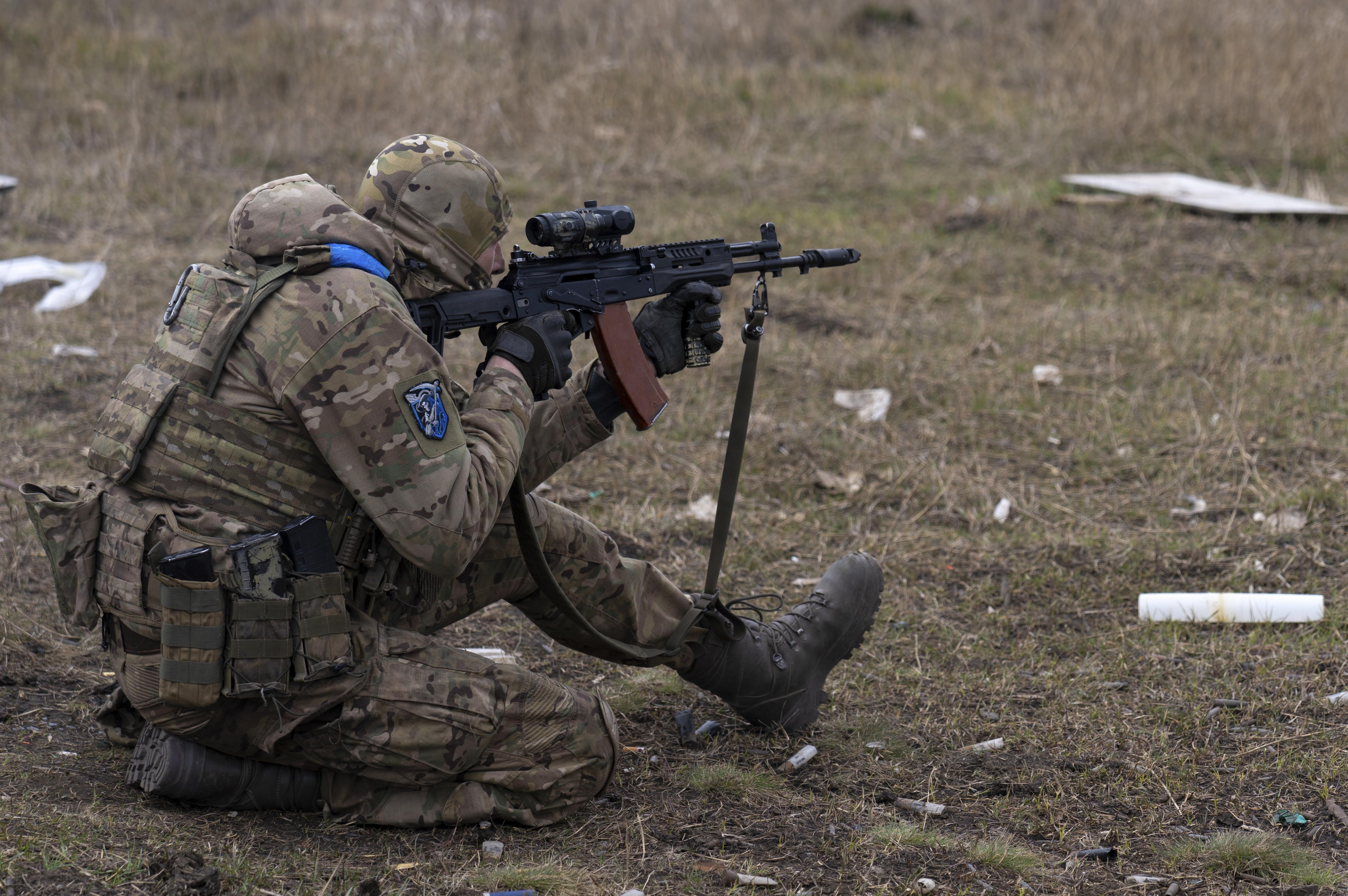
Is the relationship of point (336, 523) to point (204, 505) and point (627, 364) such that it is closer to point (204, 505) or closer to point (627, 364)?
point (204, 505)

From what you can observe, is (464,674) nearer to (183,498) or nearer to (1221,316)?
(183,498)

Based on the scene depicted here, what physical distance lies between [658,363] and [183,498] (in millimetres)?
1289

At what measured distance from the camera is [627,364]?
309 cm

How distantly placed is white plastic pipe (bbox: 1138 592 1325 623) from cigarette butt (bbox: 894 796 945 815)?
4.44 feet

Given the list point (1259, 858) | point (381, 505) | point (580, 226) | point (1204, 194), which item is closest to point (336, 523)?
point (381, 505)

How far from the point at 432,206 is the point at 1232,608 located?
282 cm

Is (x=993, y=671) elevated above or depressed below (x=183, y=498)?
below

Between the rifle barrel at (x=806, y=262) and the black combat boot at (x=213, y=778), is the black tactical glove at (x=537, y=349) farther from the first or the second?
the black combat boot at (x=213, y=778)

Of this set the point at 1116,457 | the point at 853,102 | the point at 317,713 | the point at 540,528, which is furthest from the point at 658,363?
the point at 853,102

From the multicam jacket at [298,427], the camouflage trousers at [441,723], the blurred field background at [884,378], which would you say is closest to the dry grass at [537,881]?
the blurred field background at [884,378]

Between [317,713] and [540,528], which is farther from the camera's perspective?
[540,528]

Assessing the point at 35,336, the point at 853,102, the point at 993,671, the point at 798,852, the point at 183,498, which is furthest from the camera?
the point at 853,102

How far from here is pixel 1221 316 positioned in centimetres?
624

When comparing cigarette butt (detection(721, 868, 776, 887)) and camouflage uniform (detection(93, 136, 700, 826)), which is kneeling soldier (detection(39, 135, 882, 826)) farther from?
cigarette butt (detection(721, 868, 776, 887))
